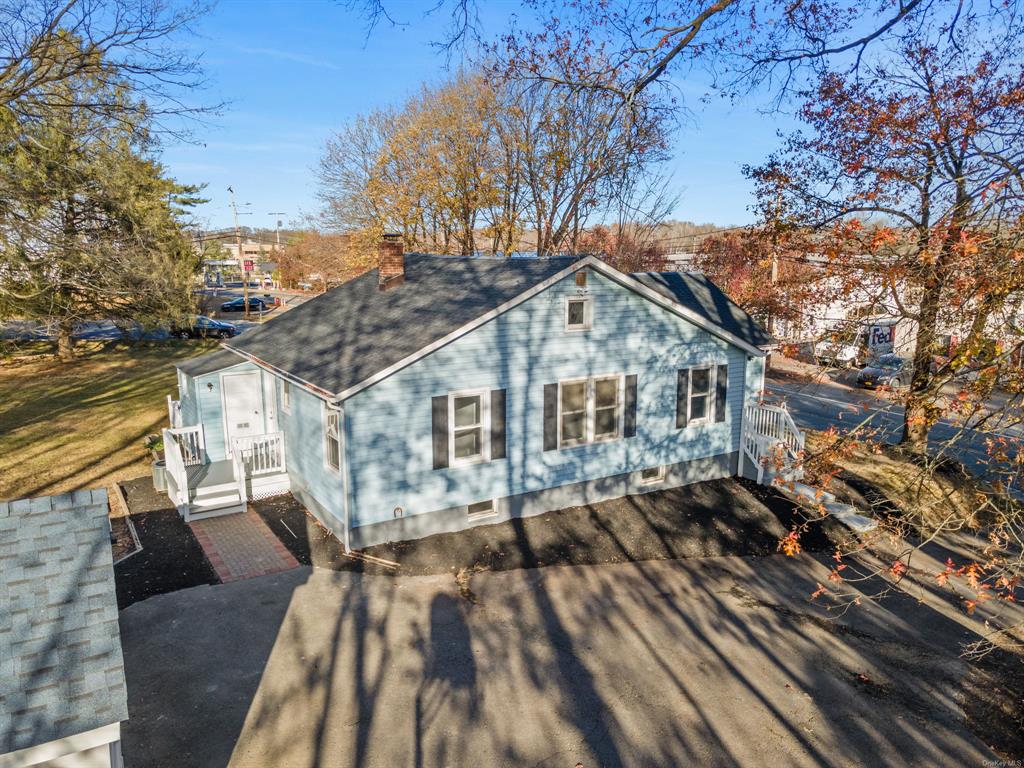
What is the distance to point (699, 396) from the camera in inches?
632

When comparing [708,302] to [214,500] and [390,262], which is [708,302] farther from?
[214,500]

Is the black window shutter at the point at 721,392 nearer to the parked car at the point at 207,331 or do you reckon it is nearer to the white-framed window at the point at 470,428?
the white-framed window at the point at 470,428

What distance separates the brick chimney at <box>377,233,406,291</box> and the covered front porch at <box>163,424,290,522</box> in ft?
15.0

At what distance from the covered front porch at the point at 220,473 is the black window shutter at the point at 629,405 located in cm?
811

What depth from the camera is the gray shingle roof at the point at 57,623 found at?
180 inches

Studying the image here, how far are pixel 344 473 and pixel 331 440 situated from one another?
3.76ft

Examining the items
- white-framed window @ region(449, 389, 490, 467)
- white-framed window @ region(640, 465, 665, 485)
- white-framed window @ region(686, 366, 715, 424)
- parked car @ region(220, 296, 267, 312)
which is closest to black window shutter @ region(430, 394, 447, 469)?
white-framed window @ region(449, 389, 490, 467)

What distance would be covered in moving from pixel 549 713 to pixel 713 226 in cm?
5725

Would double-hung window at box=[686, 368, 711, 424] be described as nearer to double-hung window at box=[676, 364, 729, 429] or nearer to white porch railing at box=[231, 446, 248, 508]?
double-hung window at box=[676, 364, 729, 429]

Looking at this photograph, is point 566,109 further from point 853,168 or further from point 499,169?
point 853,168

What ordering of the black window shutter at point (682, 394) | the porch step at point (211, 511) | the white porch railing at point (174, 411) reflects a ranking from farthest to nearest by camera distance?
1. the white porch railing at point (174, 411)
2. the black window shutter at point (682, 394)
3. the porch step at point (211, 511)

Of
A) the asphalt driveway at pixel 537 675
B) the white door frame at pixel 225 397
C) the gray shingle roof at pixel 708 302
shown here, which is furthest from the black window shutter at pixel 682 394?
the white door frame at pixel 225 397

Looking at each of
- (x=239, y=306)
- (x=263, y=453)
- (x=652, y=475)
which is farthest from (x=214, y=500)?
(x=239, y=306)

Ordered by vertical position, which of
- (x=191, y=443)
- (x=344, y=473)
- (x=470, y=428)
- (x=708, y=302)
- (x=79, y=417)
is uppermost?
(x=708, y=302)
